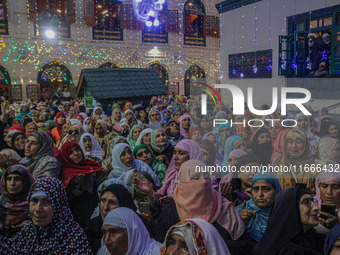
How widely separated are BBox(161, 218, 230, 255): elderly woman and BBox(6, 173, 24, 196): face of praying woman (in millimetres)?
1292

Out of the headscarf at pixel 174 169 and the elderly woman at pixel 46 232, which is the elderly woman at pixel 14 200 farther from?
the headscarf at pixel 174 169

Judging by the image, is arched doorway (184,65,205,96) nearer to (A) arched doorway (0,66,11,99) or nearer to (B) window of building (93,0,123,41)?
(B) window of building (93,0,123,41)

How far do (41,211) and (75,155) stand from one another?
46.2 inches

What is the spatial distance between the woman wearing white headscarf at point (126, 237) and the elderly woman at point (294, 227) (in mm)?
651

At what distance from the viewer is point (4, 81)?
563 inches

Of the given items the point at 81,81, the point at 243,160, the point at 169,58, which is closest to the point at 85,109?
the point at 81,81

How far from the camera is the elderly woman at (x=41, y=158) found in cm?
285

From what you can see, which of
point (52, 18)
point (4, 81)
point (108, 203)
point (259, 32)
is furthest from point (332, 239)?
point (52, 18)

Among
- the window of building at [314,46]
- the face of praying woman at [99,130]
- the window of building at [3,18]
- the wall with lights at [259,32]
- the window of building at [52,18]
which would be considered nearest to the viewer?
the face of praying woman at [99,130]

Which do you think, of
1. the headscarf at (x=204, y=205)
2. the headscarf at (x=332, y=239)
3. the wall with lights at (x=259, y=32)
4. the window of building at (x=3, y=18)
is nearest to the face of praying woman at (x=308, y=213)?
the headscarf at (x=332, y=239)

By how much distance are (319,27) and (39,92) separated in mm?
11441

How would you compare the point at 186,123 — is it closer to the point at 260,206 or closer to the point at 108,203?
the point at 108,203

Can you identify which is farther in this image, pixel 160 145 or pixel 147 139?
pixel 147 139

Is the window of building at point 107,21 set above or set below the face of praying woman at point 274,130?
above
